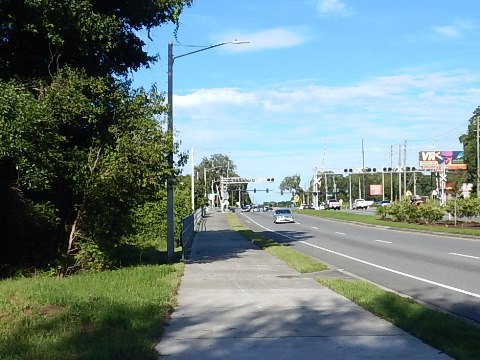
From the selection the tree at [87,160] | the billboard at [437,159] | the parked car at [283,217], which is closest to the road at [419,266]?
the tree at [87,160]

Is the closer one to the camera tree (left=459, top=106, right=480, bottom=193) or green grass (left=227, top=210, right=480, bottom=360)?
green grass (left=227, top=210, right=480, bottom=360)

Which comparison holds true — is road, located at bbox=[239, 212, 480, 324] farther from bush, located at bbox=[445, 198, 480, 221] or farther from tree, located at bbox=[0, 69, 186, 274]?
bush, located at bbox=[445, 198, 480, 221]

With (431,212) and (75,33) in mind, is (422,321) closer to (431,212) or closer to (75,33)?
(75,33)

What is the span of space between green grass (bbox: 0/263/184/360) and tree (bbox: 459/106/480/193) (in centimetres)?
9222

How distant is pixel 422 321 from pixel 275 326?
2164 millimetres

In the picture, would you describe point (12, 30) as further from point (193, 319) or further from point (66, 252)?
point (193, 319)

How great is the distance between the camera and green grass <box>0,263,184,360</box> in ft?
23.1

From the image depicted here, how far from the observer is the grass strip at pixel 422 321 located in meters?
7.61

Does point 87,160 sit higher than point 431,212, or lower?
higher

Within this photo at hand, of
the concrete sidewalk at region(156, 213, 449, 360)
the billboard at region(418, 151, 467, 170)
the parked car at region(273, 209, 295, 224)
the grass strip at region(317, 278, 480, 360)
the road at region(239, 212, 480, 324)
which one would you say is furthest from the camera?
the billboard at region(418, 151, 467, 170)

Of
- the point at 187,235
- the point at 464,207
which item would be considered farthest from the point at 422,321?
the point at 464,207

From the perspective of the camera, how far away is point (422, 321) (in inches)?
364

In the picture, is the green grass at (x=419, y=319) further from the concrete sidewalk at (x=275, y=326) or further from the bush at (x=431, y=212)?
the bush at (x=431, y=212)

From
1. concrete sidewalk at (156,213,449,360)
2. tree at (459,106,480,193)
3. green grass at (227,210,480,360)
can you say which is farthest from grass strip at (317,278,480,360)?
tree at (459,106,480,193)
